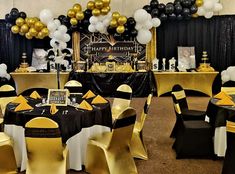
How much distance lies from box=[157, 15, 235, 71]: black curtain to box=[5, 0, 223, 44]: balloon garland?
0.47m

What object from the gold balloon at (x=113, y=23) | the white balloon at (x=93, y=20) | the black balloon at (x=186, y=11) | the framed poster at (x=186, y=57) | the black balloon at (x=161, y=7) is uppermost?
the black balloon at (x=161, y=7)

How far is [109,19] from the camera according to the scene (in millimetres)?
9031

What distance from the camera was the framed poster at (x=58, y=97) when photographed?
4.41m

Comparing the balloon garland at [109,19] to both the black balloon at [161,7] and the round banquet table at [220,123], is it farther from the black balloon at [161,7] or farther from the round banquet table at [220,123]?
the round banquet table at [220,123]

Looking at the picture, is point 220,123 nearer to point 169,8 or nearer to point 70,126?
point 70,126

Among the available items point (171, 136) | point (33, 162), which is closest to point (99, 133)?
point (33, 162)

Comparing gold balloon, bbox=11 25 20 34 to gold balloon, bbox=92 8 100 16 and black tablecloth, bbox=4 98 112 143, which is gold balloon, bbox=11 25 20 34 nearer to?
gold balloon, bbox=92 8 100 16

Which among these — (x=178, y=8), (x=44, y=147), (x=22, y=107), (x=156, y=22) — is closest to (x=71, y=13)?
(x=156, y=22)

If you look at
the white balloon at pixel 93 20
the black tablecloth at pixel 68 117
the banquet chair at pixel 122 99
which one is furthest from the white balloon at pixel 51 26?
the black tablecloth at pixel 68 117

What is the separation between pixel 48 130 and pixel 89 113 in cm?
92

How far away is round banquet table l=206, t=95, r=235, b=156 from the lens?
168 inches

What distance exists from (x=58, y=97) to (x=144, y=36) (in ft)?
16.4

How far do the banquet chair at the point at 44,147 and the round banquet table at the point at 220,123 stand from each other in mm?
2047

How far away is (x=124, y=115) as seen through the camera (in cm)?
360
